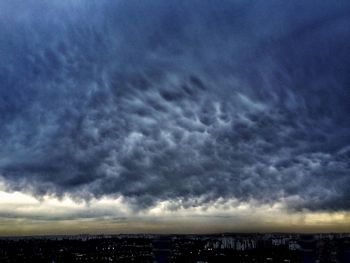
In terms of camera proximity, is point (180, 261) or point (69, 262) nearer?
point (69, 262)

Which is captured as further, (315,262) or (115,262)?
(315,262)

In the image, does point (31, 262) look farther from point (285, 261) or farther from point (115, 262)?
point (285, 261)

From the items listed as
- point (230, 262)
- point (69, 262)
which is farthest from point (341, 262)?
point (69, 262)

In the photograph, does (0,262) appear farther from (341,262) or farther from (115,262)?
(341,262)

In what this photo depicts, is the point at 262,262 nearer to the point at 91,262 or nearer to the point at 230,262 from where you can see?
the point at 230,262

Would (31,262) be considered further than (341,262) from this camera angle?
No

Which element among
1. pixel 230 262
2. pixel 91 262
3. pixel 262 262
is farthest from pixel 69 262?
pixel 262 262

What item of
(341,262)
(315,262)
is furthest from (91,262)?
(341,262)

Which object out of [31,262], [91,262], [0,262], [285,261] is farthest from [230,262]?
[0,262]

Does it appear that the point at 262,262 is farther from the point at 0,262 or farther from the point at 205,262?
the point at 0,262
